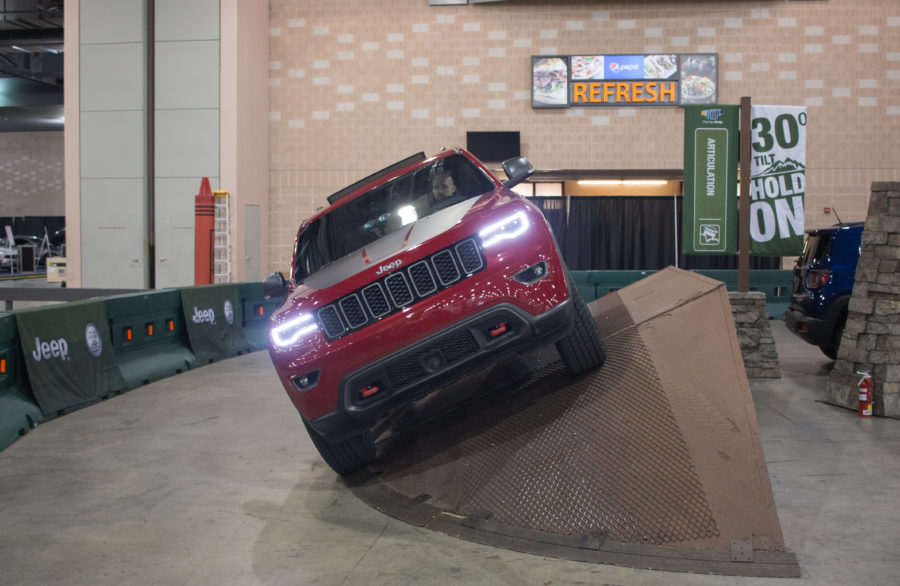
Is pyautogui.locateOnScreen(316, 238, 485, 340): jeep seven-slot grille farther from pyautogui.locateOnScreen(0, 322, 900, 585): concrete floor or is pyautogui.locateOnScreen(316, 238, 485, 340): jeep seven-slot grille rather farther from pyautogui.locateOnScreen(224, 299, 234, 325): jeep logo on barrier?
pyautogui.locateOnScreen(224, 299, 234, 325): jeep logo on barrier

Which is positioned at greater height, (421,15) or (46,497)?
(421,15)

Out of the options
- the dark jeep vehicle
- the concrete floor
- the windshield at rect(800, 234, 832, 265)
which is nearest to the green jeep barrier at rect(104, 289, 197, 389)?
the concrete floor

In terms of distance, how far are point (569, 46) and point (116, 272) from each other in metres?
12.5

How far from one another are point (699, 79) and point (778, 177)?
31.0 feet

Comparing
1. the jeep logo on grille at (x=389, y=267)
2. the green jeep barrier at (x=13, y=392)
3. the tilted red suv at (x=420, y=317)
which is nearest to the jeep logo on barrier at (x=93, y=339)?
the green jeep barrier at (x=13, y=392)

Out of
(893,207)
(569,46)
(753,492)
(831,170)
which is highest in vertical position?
(569,46)

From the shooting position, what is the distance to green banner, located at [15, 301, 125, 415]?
26.1 feet

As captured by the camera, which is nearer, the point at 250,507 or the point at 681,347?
the point at 250,507

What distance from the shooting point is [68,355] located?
28.0 ft

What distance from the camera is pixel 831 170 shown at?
19078 mm

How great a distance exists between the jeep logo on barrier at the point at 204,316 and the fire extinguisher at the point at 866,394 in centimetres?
878

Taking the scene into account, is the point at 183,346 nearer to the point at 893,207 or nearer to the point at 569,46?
the point at 893,207

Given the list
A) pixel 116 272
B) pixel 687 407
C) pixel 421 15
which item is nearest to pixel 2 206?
pixel 116 272

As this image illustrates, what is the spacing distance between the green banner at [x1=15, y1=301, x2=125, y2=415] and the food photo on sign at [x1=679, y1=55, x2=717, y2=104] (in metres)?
14.6
